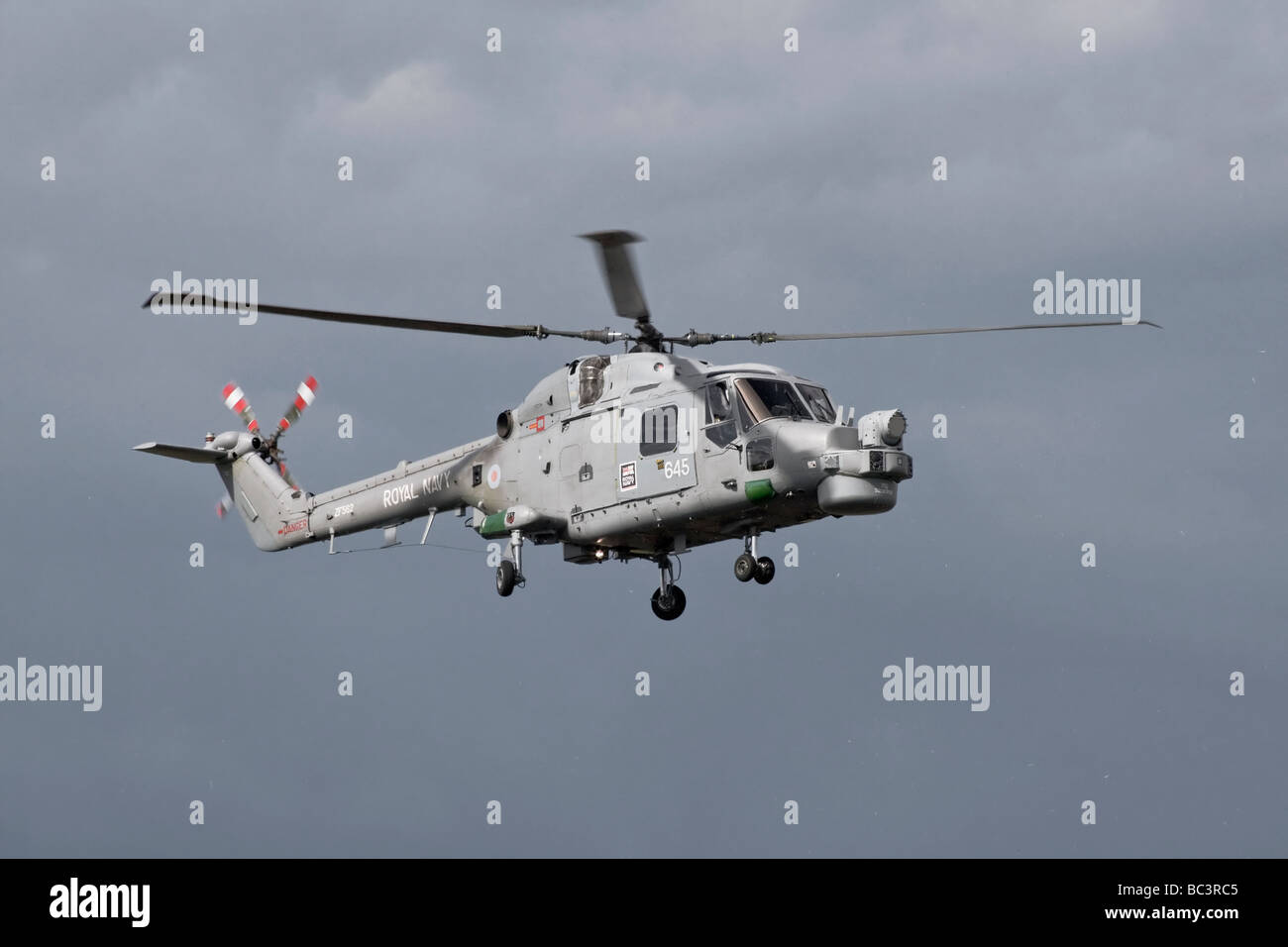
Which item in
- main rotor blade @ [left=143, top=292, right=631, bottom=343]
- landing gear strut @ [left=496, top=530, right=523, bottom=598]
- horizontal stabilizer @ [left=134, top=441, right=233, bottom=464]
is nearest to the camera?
main rotor blade @ [left=143, top=292, right=631, bottom=343]

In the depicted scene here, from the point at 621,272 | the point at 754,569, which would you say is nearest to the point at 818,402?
the point at 754,569

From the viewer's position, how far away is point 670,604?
127 feet

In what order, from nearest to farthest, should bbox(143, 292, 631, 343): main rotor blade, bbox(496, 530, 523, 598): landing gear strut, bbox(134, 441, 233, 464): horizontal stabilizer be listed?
1. bbox(143, 292, 631, 343): main rotor blade
2. bbox(496, 530, 523, 598): landing gear strut
3. bbox(134, 441, 233, 464): horizontal stabilizer

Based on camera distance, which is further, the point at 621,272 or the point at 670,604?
the point at 670,604

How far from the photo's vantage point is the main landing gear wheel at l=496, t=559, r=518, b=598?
3859 cm

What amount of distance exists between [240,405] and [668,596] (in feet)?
52.5

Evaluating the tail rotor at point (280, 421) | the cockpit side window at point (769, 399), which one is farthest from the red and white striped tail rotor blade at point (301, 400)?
the cockpit side window at point (769, 399)

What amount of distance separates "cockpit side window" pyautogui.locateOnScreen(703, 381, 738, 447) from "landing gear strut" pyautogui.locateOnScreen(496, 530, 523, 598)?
533 centimetres

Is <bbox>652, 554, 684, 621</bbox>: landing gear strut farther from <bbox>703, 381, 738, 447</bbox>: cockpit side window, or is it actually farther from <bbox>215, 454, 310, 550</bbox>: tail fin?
<bbox>215, 454, 310, 550</bbox>: tail fin

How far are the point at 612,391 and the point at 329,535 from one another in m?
10.5

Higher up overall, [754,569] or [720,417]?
[720,417]

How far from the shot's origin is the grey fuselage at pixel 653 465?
1336 inches

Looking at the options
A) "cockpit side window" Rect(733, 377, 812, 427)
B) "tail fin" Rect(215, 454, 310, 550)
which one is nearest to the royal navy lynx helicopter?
"cockpit side window" Rect(733, 377, 812, 427)

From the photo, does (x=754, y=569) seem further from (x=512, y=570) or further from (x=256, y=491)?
(x=256, y=491)
